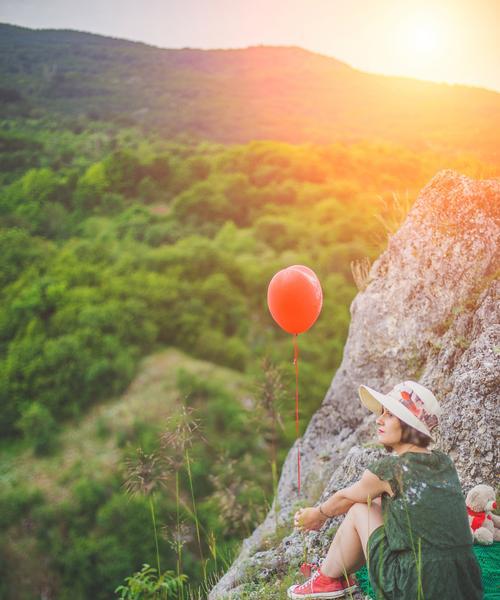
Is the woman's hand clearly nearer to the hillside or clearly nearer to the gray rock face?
the gray rock face

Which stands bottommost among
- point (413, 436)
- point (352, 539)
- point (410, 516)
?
point (352, 539)

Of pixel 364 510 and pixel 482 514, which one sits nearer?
pixel 364 510

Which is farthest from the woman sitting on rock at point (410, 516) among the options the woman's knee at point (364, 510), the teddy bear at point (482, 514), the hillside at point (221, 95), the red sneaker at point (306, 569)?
the hillside at point (221, 95)

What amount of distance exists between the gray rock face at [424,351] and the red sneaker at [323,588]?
0.77 metres

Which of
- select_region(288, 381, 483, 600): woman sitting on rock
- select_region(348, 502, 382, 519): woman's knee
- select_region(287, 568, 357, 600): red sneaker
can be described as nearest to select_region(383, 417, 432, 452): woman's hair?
select_region(288, 381, 483, 600): woman sitting on rock

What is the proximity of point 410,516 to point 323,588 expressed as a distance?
79 cm

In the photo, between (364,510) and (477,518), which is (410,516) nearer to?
(364,510)

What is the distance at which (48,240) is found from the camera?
24109 millimetres

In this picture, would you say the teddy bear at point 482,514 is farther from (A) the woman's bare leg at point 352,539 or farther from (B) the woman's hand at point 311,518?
(B) the woman's hand at point 311,518

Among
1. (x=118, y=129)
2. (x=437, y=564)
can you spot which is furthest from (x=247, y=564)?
(x=118, y=129)

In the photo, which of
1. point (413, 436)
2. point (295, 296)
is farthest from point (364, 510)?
point (295, 296)

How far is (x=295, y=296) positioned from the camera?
4863mm

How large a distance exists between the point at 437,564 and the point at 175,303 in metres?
19.4

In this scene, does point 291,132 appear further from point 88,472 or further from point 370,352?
point 370,352
